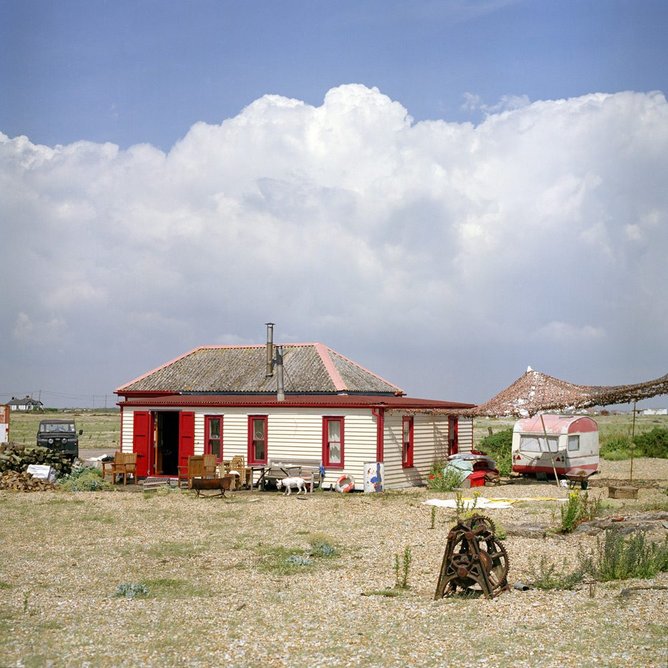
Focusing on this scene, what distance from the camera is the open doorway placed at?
28609 mm

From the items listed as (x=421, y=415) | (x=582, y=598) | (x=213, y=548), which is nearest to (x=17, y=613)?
(x=213, y=548)

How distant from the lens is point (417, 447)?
2702cm

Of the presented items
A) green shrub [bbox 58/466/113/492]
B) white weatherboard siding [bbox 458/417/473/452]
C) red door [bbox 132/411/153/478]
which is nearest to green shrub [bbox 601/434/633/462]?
white weatherboard siding [bbox 458/417/473/452]

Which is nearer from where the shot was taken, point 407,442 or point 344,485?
point 344,485

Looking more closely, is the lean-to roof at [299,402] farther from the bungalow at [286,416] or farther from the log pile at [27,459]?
the log pile at [27,459]

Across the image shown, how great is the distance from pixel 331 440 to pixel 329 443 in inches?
4.2

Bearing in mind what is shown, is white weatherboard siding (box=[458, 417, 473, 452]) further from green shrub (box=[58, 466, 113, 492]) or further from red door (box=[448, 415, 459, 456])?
green shrub (box=[58, 466, 113, 492])

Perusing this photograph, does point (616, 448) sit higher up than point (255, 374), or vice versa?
point (255, 374)

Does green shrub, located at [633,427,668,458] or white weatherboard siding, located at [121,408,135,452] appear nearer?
white weatherboard siding, located at [121,408,135,452]

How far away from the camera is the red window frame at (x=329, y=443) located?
25578 millimetres

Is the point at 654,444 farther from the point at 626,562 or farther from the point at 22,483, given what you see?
the point at 626,562

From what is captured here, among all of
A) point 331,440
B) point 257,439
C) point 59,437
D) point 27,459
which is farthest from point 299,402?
point 59,437

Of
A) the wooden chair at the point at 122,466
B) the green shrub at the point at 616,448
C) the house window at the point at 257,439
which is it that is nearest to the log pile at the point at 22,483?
the wooden chair at the point at 122,466

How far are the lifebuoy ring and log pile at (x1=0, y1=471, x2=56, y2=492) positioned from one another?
8354 millimetres
